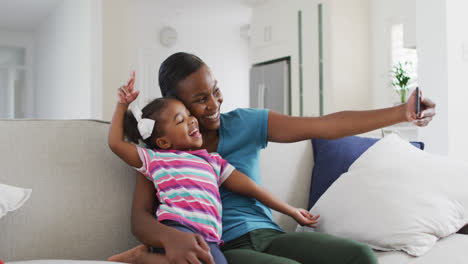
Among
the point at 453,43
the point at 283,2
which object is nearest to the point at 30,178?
the point at 453,43

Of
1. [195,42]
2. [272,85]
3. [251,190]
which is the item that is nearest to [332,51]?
[272,85]

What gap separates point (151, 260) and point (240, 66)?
7.37 m

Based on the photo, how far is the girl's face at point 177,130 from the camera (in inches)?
45.7

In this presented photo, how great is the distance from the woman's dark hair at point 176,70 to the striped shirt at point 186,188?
238 mm

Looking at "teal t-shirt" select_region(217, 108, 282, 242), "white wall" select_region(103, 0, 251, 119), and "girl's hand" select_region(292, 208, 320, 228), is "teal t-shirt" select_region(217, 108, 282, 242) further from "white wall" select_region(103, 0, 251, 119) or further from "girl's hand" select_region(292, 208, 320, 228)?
"white wall" select_region(103, 0, 251, 119)

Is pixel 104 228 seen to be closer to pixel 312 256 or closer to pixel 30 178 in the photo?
pixel 30 178

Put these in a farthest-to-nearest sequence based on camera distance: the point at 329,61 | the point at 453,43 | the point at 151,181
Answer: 1. the point at 329,61
2. the point at 453,43
3. the point at 151,181

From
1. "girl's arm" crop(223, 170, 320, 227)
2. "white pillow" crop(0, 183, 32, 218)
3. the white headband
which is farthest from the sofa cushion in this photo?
"girl's arm" crop(223, 170, 320, 227)

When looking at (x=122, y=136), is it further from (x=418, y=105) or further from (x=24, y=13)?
(x=24, y=13)

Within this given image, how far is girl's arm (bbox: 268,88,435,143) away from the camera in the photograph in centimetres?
113

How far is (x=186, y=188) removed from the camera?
1081 millimetres

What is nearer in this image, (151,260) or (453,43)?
(151,260)

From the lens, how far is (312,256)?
3.50ft

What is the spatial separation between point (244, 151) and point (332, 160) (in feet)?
1.62
